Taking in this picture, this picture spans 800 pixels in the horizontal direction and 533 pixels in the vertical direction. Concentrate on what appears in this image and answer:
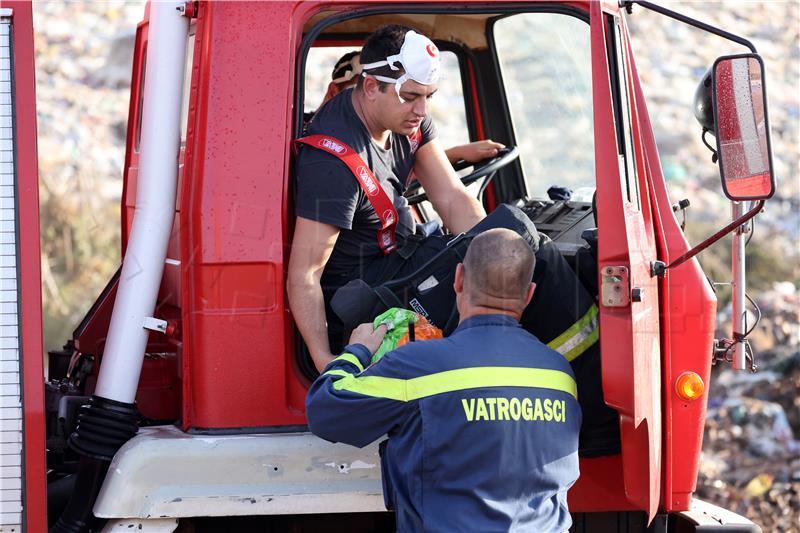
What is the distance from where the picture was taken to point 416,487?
243 centimetres

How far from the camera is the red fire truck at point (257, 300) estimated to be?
2.56 m

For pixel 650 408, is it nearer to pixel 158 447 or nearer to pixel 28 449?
pixel 158 447

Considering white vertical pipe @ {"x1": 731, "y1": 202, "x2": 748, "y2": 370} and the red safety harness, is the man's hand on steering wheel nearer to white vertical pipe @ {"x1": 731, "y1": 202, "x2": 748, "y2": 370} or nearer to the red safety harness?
the red safety harness

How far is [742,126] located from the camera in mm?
2439

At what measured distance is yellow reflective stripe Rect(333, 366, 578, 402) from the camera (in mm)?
2393

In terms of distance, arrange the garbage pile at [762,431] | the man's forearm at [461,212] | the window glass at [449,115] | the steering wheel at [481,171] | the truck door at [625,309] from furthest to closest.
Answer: the window glass at [449,115] < the garbage pile at [762,431] < the steering wheel at [481,171] < the man's forearm at [461,212] < the truck door at [625,309]

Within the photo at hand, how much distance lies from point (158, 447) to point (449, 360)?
2.77 feet

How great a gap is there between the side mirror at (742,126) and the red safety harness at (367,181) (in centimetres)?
98

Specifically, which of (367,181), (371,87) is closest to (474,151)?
(371,87)

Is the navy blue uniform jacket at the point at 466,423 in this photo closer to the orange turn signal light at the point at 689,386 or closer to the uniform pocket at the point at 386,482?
the uniform pocket at the point at 386,482

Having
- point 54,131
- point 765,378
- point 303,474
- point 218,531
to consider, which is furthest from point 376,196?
point 54,131

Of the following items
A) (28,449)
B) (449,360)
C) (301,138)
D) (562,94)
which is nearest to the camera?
(449,360)

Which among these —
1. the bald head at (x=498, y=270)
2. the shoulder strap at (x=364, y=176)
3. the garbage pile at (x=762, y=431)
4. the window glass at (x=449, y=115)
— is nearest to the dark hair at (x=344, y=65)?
the shoulder strap at (x=364, y=176)

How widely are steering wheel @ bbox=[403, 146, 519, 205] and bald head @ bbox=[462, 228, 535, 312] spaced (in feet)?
4.25
